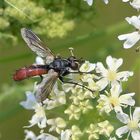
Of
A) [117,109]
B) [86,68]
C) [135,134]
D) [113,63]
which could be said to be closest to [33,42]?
[86,68]

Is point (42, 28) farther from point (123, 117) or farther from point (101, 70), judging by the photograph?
A: point (123, 117)

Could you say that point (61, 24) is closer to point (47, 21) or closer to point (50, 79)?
point (47, 21)

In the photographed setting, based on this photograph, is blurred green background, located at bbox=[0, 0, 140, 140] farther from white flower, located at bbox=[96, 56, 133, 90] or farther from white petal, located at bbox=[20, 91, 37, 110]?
white petal, located at bbox=[20, 91, 37, 110]

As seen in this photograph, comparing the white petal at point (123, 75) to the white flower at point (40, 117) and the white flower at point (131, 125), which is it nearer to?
the white flower at point (131, 125)

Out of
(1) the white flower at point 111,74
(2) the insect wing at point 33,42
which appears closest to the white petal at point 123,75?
(1) the white flower at point 111,74

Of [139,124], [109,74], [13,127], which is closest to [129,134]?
[139,124]

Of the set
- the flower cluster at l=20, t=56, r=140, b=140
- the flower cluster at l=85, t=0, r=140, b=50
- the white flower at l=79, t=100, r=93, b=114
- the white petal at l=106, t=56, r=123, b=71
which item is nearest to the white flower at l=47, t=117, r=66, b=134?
the flower cluster at l=20, t=56, r=140, b=140
